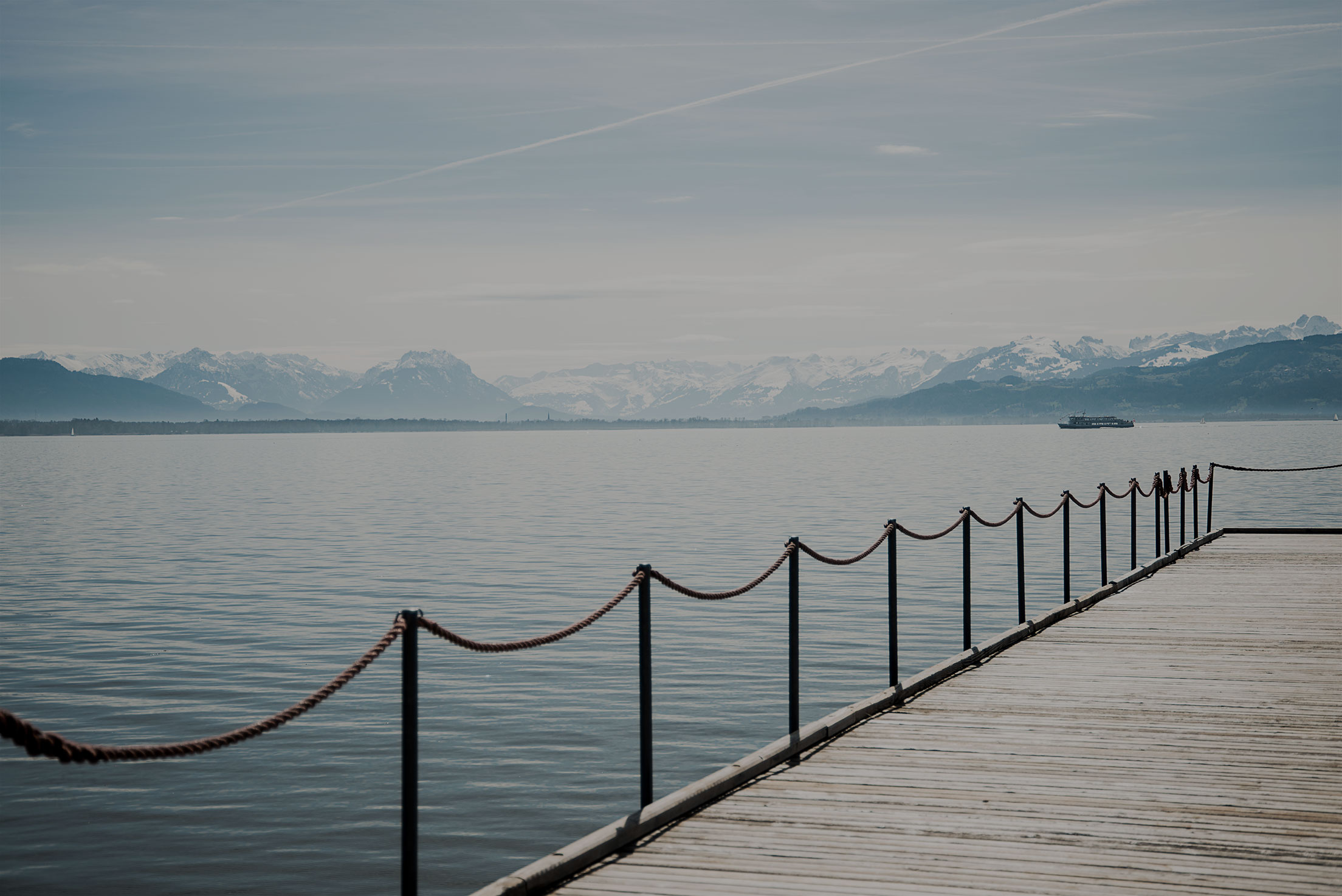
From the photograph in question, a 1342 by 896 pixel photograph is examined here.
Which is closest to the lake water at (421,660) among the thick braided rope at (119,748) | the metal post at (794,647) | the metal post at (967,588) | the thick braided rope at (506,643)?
the metal post at (967,588)

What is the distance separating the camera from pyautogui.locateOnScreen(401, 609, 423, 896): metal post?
5297mm

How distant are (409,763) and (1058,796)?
12.7ft

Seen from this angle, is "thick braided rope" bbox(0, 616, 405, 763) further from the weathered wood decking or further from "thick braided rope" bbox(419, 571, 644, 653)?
the weathered wood decking

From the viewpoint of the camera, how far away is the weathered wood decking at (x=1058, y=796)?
592 cm

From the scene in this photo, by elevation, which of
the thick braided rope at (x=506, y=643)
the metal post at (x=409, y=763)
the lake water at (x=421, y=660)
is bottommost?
the lake water at (x=421, y=660)

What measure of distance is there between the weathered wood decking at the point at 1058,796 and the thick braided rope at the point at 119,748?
4.98 feet

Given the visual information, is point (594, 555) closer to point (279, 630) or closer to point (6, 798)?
point (279, 630)

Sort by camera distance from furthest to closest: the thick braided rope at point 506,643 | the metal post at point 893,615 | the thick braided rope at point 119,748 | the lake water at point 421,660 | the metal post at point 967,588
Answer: the metal post at point 967,588 → the lake water at point 421,660 → the metal post at point 893,615 → the thick braided rope at point 506,643 → the thick braided rope at point 119,748

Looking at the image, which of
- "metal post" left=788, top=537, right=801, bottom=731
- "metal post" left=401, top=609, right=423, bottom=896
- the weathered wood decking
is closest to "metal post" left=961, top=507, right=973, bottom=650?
the weathered wood decking

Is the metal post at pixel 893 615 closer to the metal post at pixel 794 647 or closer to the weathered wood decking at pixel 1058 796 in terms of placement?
the weathered wood decking at pixel 1058 796

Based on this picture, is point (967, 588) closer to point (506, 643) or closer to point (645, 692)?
point (645, 692)

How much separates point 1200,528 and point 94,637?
28819mm

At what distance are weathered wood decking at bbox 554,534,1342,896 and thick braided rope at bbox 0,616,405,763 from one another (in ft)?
4.98

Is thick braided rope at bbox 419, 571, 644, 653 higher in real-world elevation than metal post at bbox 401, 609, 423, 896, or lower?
higher
